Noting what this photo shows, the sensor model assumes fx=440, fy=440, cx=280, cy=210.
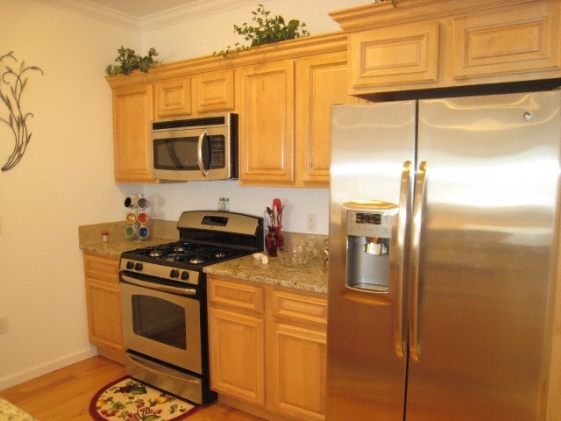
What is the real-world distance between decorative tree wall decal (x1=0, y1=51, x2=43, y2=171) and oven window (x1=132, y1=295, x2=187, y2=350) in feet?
4.20

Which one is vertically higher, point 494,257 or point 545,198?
point 545,198

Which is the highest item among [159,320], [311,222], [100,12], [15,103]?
[100,12]

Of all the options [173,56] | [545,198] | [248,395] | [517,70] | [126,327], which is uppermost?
[173,56]

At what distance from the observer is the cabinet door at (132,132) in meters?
3.34

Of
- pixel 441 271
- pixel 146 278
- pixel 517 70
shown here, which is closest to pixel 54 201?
pixel 146 278

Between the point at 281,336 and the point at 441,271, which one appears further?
the point at 281,336

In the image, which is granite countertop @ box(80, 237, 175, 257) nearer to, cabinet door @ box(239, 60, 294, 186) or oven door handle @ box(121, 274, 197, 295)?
oven door handle @ box(121, 274, 197, 295)

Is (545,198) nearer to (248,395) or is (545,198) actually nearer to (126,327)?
(248,395)

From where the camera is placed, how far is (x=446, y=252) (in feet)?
5.60

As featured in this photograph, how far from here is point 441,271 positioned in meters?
1.72

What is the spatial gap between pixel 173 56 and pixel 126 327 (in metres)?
2.16

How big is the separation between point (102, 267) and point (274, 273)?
5.07 feet

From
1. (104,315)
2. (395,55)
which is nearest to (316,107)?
(395,55)

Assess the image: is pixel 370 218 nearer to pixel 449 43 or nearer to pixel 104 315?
pixel 449 43
